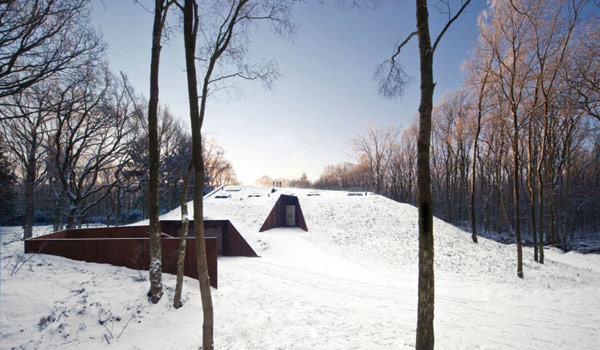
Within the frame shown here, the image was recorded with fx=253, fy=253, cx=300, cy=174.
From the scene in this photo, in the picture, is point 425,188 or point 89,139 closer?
point 425,188

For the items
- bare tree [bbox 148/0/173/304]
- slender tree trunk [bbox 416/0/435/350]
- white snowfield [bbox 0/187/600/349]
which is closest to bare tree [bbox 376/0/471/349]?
slender tree trunk [bbox 416/0/435/350]

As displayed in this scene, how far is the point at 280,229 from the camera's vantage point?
749 inches

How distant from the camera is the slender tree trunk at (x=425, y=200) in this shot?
3629 mm

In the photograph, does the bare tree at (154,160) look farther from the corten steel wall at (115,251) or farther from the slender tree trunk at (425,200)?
the slender tree trunk at (425,200)

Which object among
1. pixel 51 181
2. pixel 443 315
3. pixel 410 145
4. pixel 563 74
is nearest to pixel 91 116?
pixel 51 181

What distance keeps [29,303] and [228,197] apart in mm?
17016

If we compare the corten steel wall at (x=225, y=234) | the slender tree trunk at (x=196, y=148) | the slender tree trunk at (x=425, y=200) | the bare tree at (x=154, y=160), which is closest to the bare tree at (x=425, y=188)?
the slender tree trunk at (x=425, y=200)

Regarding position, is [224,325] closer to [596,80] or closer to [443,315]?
[443,315]

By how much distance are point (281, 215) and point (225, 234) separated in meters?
5.89

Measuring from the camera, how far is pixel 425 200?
3721 mm

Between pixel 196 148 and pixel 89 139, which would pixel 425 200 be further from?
pixel 89 139

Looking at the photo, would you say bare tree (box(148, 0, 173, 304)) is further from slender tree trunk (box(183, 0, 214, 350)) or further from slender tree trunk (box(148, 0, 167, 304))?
slender tree trunk (box(183, 0, 214, 350))

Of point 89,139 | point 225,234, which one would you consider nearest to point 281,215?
point 225,234

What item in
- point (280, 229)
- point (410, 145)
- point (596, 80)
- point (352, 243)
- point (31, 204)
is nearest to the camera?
point (596, 80)
